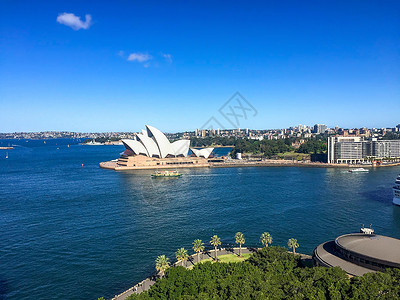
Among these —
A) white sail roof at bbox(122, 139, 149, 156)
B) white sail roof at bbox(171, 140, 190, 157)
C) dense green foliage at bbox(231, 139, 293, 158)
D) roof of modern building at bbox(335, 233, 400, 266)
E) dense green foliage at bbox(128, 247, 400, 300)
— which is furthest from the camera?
dense green foliage at bbox(231, 139, 293, 158)

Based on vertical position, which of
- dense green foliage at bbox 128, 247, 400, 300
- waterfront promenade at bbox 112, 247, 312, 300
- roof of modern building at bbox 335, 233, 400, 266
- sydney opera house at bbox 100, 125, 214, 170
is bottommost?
waterfront promenade at bbox 112, 247, 312, 300

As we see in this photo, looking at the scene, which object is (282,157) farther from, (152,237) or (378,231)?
(152,237)

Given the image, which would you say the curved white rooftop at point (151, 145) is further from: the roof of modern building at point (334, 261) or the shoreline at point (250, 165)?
the roof of modern building at point (334, 261)

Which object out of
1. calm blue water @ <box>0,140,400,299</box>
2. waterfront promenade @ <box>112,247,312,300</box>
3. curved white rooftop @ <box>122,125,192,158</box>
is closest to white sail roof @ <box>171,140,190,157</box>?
curved white rooftop @ <box>122,125,192,158</box>

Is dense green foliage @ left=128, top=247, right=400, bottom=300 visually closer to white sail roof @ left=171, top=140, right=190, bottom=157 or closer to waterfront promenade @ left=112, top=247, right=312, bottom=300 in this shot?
waterfront promenade @ left=112, top=247, right=312, bottom=300

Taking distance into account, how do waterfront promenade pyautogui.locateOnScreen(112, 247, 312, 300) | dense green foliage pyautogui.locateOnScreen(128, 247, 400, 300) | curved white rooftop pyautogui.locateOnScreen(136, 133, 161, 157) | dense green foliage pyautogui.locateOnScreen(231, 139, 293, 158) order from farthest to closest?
dense green foliage pyautogui.locateOnScreen(231, 139, 293, 158), curved white rooftop pyautogui.locateOnScreen(136, 133, 161, 157), waterfront promenade pyautogui.locateOnScreen(112, 247, 312, 300), dense green foliage pyautogui.locateOnScreen(128, 247, 400, 300)

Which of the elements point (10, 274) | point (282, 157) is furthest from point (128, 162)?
point (10, 274)
